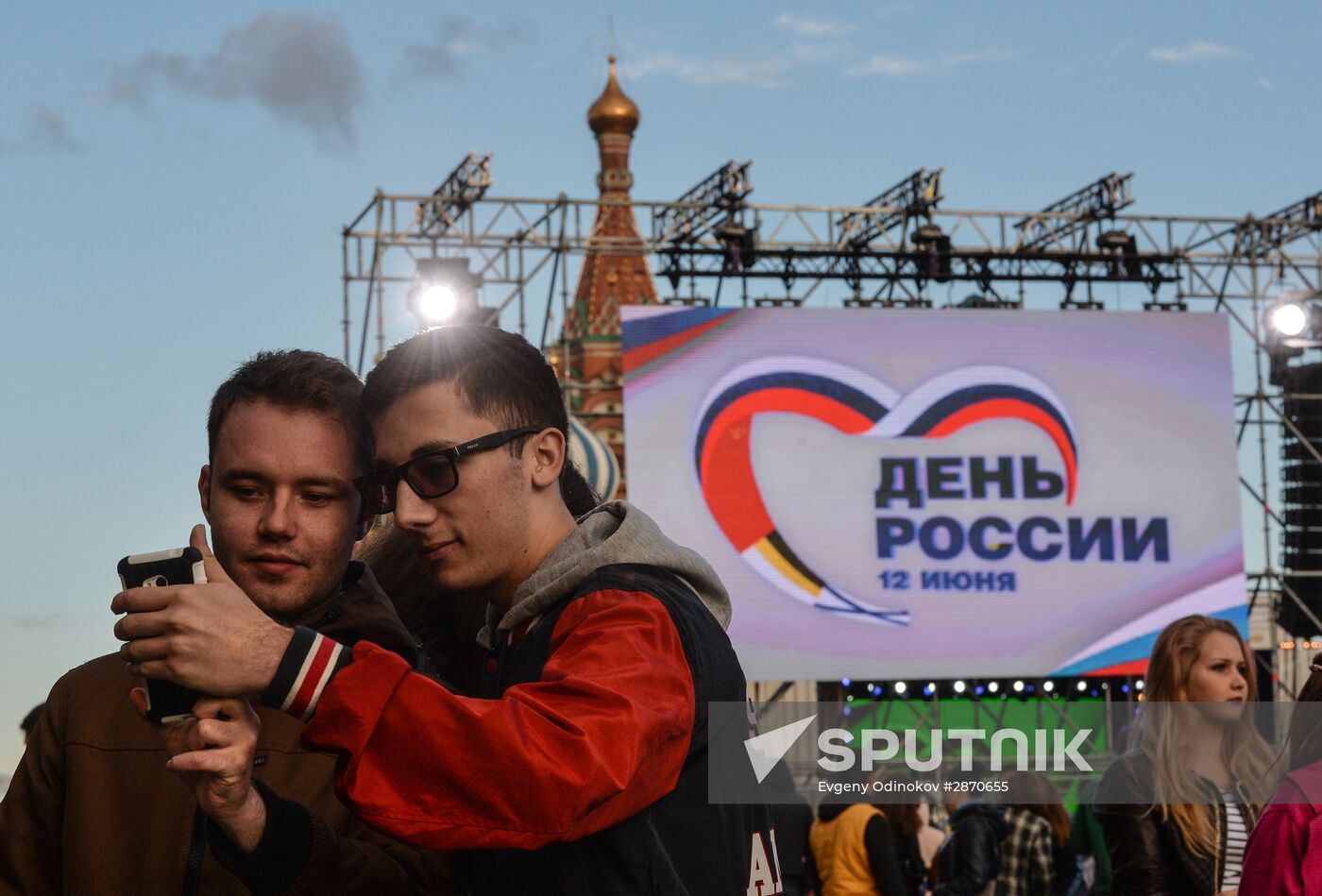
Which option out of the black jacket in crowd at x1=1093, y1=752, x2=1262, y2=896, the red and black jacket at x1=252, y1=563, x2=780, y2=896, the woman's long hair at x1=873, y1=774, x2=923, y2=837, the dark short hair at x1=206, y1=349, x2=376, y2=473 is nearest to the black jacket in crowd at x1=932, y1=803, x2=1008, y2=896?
the woman's long hair at x1=873, y1=774, x2=923, y2=837

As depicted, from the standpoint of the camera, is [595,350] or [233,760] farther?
[595,350]

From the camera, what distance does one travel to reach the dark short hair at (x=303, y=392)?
85.3 inches

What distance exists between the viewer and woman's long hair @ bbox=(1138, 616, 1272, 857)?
12.1 feet

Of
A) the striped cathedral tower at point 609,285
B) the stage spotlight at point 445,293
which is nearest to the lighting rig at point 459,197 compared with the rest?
the stage spotlight at point 445,293

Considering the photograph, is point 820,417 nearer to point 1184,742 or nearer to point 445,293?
point 445,293

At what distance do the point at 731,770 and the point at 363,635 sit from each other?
57 cm

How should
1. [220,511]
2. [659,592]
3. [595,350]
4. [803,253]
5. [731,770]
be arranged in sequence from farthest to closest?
[595,350], [803,253], [220,511], [731,770], [659,592]

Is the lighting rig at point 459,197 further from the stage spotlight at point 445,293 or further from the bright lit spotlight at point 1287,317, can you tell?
the bright lit spotlight at point 1287,317

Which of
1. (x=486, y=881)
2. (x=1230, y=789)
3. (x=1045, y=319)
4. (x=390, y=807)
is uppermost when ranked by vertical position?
(x=1045, y=319)

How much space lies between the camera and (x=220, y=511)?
2.14 meters

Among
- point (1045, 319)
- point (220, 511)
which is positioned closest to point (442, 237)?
point (1045, 319)

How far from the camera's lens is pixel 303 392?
2.17 meters

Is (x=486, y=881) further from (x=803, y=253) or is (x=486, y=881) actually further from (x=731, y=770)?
(x=803, y=253)

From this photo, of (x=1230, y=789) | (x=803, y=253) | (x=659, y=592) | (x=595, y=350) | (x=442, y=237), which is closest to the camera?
(x=659, y=592)
